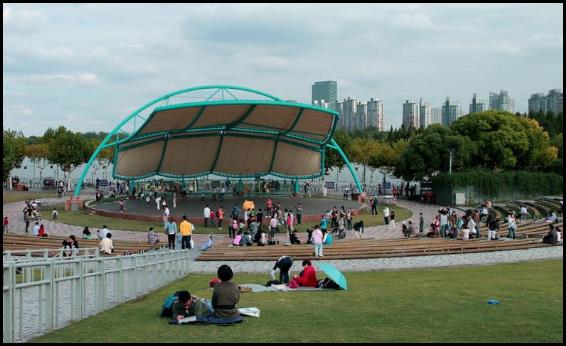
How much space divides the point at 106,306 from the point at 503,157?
191ft

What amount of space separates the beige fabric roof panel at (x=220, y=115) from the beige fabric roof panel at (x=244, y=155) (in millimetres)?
6963

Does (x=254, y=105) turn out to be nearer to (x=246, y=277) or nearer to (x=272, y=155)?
(x=272, y=155)

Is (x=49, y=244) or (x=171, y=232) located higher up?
(x=171, y=232)

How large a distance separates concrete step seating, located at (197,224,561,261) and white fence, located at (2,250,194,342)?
9.90 metres

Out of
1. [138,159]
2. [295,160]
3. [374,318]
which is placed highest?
[295,160]

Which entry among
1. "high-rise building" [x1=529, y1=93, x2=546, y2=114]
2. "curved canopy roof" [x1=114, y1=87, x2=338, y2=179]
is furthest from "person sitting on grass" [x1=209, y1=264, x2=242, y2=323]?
"high-rise building" [x1=529, y1=93, x2=546, y2=114]

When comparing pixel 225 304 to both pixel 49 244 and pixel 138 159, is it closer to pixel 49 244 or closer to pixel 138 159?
pixel 49 244

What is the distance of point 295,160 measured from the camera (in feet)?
203

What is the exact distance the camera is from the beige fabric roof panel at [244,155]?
194 feet

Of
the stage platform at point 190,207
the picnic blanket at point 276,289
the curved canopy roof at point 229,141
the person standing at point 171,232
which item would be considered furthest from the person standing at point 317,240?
the curved canopy roof at point 229,141

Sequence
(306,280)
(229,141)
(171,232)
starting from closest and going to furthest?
(306,280)
(171,232)
(229,141)

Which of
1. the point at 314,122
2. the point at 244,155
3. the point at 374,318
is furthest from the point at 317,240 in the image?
the point at 244,155

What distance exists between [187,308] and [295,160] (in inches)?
2046

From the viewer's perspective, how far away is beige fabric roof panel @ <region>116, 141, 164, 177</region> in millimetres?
55594
